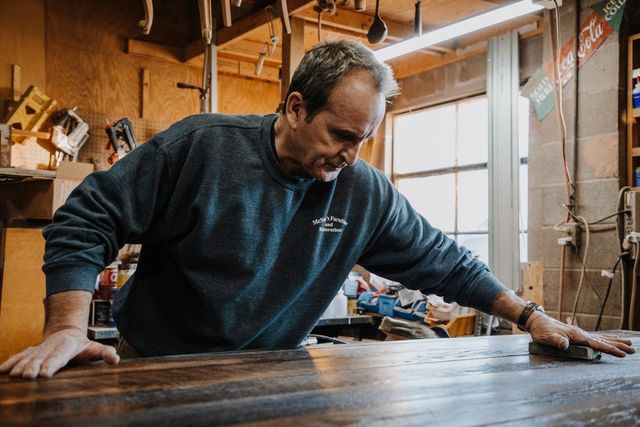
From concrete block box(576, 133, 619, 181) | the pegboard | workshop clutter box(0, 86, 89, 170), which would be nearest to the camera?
concrete block box(576, 133, 619, 181)

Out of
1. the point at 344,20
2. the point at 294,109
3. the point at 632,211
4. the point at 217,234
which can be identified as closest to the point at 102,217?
the point at 217,234

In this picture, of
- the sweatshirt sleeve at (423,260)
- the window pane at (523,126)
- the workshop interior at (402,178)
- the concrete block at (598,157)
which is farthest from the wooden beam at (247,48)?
the sweatshirt sleeve at (423,260)

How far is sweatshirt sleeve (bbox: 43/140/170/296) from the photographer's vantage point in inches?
50.3

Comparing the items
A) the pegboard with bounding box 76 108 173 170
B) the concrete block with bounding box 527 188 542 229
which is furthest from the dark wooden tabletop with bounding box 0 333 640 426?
the pegboard with bounding box 76 108 173 170

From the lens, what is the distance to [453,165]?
5359 mm

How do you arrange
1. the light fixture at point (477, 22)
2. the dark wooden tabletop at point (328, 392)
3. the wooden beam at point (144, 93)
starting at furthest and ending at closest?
the wooden beam at point (144, 93)
the light fixture at point (477, 22)
the dark wooden tabletop at point (328, 392)

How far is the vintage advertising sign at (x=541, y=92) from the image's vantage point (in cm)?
411

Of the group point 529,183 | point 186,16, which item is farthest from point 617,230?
point 186,16

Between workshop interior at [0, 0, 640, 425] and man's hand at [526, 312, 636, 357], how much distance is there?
30mm

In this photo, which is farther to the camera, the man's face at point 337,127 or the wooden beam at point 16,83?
the wooden beam at point 16,83

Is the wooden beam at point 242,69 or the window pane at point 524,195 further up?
the wooden beam at point 242,69

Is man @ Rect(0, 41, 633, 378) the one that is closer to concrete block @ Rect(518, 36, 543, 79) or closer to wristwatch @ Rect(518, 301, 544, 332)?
wristwatch @ Rect(518, 301, 544, 332)

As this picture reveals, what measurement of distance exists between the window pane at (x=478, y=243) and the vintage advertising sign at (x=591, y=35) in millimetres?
1710

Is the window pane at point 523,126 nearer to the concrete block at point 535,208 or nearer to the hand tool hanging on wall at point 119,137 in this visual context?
the concrete block at point 535,208
